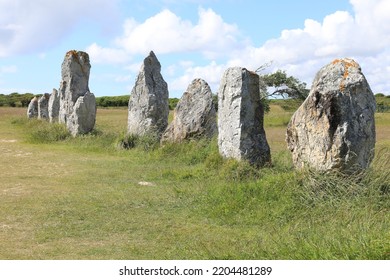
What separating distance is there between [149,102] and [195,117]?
112 inches

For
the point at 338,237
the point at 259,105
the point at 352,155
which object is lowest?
the point at 338,237

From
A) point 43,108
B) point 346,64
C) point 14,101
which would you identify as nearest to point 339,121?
point 346,64

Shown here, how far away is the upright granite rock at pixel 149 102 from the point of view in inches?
750

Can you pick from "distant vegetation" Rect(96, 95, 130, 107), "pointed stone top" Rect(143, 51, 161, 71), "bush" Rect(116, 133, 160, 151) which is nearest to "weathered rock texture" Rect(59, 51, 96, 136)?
"pointed stone top" Rect(143, 51, 161, 71)

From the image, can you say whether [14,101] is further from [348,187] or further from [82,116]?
[348,187]

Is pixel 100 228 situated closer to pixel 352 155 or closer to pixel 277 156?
pixel 352 155

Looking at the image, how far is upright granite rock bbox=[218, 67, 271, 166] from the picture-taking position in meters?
12.6

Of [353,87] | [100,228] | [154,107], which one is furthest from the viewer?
[154,107]

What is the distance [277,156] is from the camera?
13750 millimetres

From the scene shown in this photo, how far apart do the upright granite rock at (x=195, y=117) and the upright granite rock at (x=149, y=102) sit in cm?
169

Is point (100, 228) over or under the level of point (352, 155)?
under

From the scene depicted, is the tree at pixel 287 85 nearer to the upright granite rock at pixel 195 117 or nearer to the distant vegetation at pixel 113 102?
the upright granite rock at pixel 195 117

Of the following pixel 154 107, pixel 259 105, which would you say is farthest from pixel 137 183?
pixel 154 107
